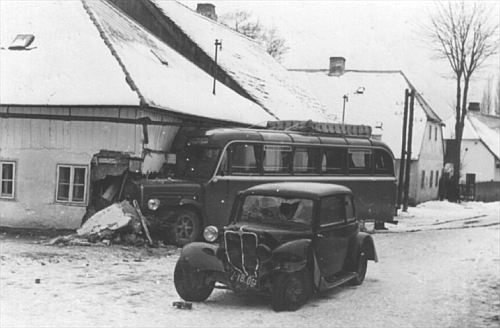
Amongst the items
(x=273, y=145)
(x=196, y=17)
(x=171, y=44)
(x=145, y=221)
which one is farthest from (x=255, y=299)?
(x=196, y=17)

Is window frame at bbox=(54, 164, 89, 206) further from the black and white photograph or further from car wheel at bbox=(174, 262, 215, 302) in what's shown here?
car wheel at bbox=(174, 262, 215, 302)

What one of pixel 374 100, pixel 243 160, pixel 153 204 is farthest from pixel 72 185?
pixel 374 100

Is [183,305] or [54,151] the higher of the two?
[54,151]

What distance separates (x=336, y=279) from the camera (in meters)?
9.77

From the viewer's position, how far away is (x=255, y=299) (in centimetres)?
935

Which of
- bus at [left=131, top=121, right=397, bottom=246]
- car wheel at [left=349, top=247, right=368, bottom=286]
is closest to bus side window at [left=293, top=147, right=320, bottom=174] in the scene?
bus at [left=131, top=121, right=397, bottom=246]

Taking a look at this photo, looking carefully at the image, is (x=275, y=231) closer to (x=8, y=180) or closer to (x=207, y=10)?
(x=8, y=180)

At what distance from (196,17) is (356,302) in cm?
2319

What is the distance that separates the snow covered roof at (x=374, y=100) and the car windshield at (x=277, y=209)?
93.0 feet

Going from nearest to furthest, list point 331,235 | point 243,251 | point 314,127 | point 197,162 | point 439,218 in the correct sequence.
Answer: point 243,251
point 331,235
point 197,162
point 314,127
point 439,218

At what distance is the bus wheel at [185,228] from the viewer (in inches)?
572

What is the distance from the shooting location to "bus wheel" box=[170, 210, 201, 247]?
47.7 feet

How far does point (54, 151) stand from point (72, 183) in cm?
92

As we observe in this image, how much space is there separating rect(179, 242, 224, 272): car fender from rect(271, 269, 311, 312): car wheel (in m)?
0.78
